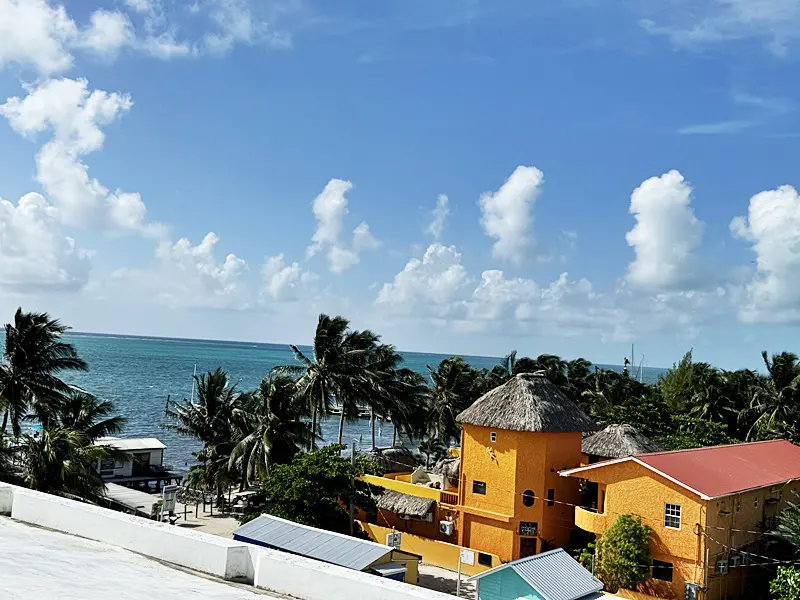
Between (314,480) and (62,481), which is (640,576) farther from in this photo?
(62,481)

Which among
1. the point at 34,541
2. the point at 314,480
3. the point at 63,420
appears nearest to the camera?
the point at 34,541

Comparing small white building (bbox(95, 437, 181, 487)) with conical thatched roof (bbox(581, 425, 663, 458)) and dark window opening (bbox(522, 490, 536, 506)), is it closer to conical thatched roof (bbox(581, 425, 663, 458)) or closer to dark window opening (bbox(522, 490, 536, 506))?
dark window opening (bbox(522, 490, 536, 506))

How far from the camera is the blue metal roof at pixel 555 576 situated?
2092cm

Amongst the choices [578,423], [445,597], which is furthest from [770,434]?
[445,597]

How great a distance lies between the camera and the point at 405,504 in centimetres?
3322

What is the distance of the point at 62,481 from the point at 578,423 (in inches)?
790

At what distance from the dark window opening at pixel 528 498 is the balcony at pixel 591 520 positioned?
2.23 m

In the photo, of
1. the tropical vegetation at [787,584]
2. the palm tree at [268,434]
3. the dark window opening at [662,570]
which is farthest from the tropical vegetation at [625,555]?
the palm tree at [268,434]

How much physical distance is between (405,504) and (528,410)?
7.21m

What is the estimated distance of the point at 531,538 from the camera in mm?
30297

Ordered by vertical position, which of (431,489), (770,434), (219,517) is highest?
(770,434)

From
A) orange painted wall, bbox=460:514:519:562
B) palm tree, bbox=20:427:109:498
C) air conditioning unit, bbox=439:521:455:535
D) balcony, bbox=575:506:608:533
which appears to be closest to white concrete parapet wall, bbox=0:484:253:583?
palm tree, bbox=20:427:109:498

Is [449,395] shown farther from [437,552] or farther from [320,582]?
[320,582]

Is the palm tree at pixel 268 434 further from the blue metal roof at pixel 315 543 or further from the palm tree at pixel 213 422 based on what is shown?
the blue metal roof at pixel 315 543
